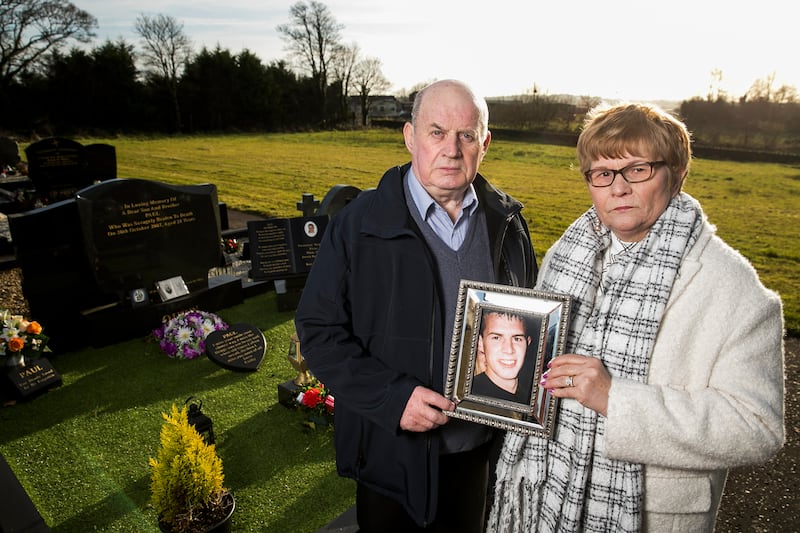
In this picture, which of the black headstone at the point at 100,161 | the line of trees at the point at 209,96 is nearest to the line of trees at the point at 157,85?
the line of trees at the point at 209,96

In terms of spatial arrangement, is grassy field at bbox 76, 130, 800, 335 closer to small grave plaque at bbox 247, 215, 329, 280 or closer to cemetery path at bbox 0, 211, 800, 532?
cemetery path at bbox 0, 211, 800, 532

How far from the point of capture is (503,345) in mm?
1939

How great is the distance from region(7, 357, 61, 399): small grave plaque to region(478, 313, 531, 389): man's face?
5.52 metres

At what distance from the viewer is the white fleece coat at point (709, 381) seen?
62.7 inches

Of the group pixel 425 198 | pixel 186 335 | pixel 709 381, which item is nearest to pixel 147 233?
pixel 186 335

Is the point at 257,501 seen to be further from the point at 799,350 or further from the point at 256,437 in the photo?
the point at 799,350

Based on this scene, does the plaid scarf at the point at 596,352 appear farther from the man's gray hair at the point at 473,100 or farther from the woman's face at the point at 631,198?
the man's gray hair at the point at 473,100

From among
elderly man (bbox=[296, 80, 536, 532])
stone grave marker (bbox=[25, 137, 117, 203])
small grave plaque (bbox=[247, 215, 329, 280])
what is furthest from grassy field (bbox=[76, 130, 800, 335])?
elderly man (bbox=[296, 80, 536, 532])

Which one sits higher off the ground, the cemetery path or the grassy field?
the grassy field

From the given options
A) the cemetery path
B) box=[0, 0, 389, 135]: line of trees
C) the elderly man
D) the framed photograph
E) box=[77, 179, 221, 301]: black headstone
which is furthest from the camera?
box=[0, 0, 389, 135]: line of trees

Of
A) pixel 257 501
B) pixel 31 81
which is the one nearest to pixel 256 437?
pixel 257 501

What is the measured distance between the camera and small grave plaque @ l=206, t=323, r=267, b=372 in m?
5.84

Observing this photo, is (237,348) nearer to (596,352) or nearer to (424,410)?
(424,410)

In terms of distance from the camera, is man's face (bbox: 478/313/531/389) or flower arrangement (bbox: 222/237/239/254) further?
flower arrangement (bbox: 222/237/239/254)
